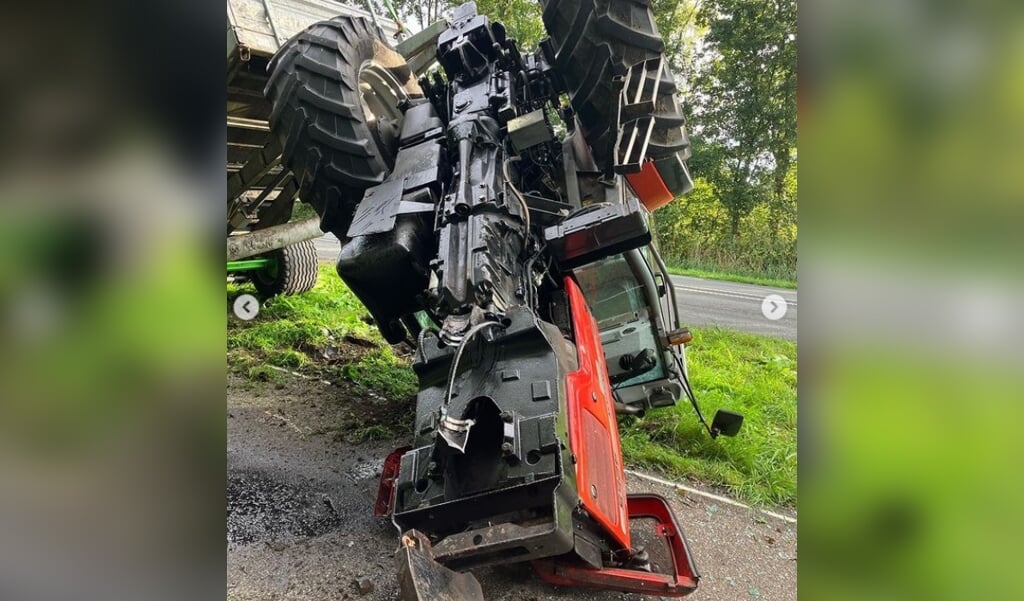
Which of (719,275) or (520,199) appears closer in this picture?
(520,199)

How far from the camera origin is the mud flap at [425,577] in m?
1.39

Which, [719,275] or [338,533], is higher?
[719,275]

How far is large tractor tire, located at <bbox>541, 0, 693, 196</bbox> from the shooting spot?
2928mm

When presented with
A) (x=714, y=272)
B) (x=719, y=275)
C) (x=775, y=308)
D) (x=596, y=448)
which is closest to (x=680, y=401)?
(x=775, y=308)

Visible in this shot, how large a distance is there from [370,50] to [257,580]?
3.18 m

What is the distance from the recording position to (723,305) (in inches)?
374

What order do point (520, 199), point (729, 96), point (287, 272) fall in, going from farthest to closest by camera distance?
point (729, 96) < point (287, 272) < point (520, 199)

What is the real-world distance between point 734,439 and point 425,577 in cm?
295

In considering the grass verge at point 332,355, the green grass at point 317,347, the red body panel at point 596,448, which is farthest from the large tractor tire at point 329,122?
the red body panel at point 596,448

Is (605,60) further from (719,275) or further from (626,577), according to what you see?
(719,275)

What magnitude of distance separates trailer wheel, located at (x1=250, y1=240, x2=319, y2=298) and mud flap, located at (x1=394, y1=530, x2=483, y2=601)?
6.00 m
